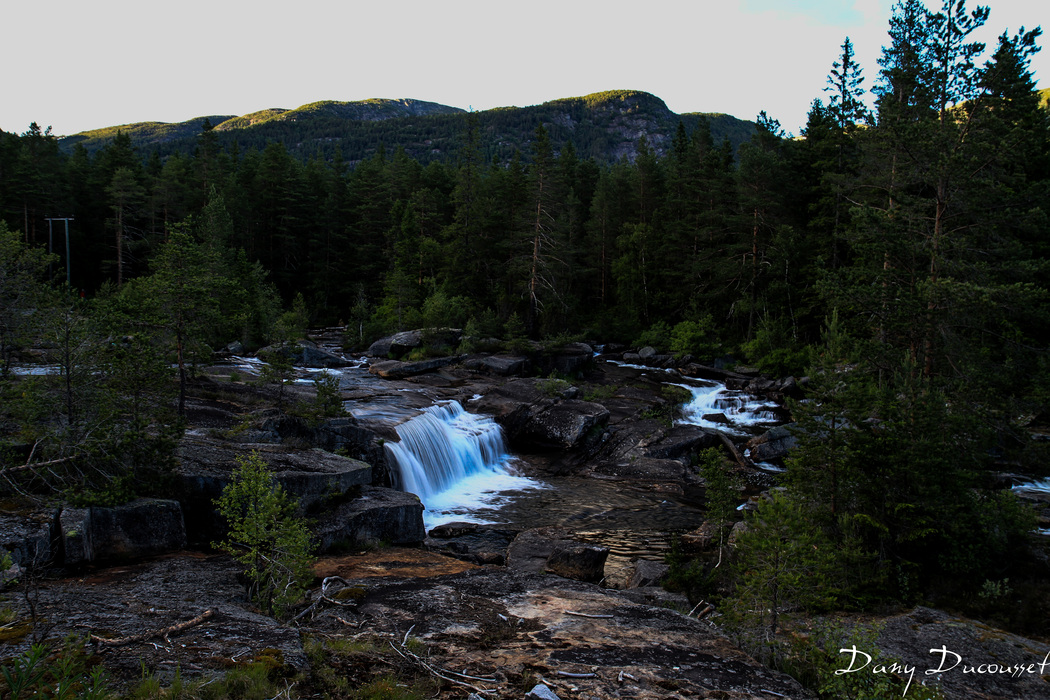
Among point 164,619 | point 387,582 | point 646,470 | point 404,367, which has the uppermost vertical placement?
point 164,619

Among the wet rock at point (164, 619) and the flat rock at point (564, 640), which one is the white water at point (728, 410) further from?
the wet rock at point (164, 619)

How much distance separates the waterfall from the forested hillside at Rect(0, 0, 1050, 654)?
672cm

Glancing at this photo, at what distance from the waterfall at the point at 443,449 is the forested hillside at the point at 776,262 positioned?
6.72 m

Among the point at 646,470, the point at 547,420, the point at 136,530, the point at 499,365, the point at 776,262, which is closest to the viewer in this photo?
the point at 136,530

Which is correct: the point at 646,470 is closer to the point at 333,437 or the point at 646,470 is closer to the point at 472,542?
the point at 472,542

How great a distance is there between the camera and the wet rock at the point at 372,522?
11828mm

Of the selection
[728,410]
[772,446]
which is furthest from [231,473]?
[728,410]

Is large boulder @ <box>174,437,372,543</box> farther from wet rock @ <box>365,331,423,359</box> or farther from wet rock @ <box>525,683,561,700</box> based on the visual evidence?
wet rock @ <box>365,331,423,359</box>

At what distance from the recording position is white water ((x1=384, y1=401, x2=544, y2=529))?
17406 mm

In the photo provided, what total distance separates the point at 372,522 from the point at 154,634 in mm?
6885

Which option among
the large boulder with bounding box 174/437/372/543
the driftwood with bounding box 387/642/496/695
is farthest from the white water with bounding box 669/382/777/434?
the driftwood with bounding box 387/642/496/695

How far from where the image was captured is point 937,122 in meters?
14.9

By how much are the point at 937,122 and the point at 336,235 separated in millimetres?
49675

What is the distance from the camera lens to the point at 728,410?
26828mm
